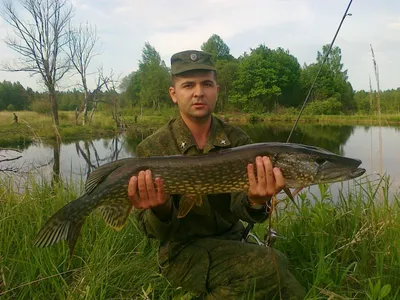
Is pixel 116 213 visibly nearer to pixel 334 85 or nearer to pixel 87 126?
pixel 87 126

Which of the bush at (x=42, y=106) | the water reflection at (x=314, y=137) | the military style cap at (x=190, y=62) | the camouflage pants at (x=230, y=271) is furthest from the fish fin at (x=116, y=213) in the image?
the bush at (x=42, y=106)

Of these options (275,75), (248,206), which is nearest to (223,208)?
(248,206)

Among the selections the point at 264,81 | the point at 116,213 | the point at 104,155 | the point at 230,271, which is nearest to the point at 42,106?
the point at 104,155

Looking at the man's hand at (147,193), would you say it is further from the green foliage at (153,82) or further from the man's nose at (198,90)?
the green foliage at (153,82)

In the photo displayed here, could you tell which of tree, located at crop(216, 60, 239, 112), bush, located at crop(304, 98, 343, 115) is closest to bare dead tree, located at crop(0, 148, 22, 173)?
bush, located at crop(304, 98, 343, 115)

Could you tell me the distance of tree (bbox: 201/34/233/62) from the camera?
47.1 meters

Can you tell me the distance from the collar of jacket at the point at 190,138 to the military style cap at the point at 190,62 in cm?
36

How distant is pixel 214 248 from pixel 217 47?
48.2 meters

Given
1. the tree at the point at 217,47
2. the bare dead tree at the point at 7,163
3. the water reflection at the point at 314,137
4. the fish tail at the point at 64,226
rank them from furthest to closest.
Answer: the tree at the point at 217,47, the water reflection at the point at 314,137, the bare dead tree at the point at 7,163, the fish tail at the point at 64,226

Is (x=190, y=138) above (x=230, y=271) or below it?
above

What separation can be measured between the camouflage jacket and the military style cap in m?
0.37

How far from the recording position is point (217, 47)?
156 feet

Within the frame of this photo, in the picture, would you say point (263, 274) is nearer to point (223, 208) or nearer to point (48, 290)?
point (223, 208)

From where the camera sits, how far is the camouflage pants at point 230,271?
1.97 metres
